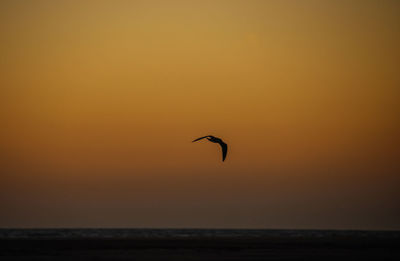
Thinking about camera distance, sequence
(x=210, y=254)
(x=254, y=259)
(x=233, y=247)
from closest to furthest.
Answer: (x=254, y=259) → (x=210, y=254) → (x=233, y=247)

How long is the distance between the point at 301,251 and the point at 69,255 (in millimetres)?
11672

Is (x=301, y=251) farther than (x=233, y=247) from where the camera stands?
No

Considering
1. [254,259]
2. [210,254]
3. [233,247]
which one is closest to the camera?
[254,259]

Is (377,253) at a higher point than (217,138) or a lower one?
lower

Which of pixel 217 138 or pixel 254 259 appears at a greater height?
pixel 217 138

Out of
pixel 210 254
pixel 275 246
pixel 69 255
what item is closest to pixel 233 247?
pixel 275 246

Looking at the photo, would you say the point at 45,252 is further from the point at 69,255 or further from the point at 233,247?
the point at 233,247

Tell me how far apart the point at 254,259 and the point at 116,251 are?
776 cm

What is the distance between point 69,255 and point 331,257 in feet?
39.9

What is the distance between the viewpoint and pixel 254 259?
131ft

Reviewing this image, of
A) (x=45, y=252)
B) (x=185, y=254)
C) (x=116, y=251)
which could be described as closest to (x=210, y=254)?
(x=185, y=254)

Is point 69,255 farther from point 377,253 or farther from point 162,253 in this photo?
point 377,253

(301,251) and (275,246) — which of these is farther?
(275,246)

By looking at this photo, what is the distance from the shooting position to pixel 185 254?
4206 cm
